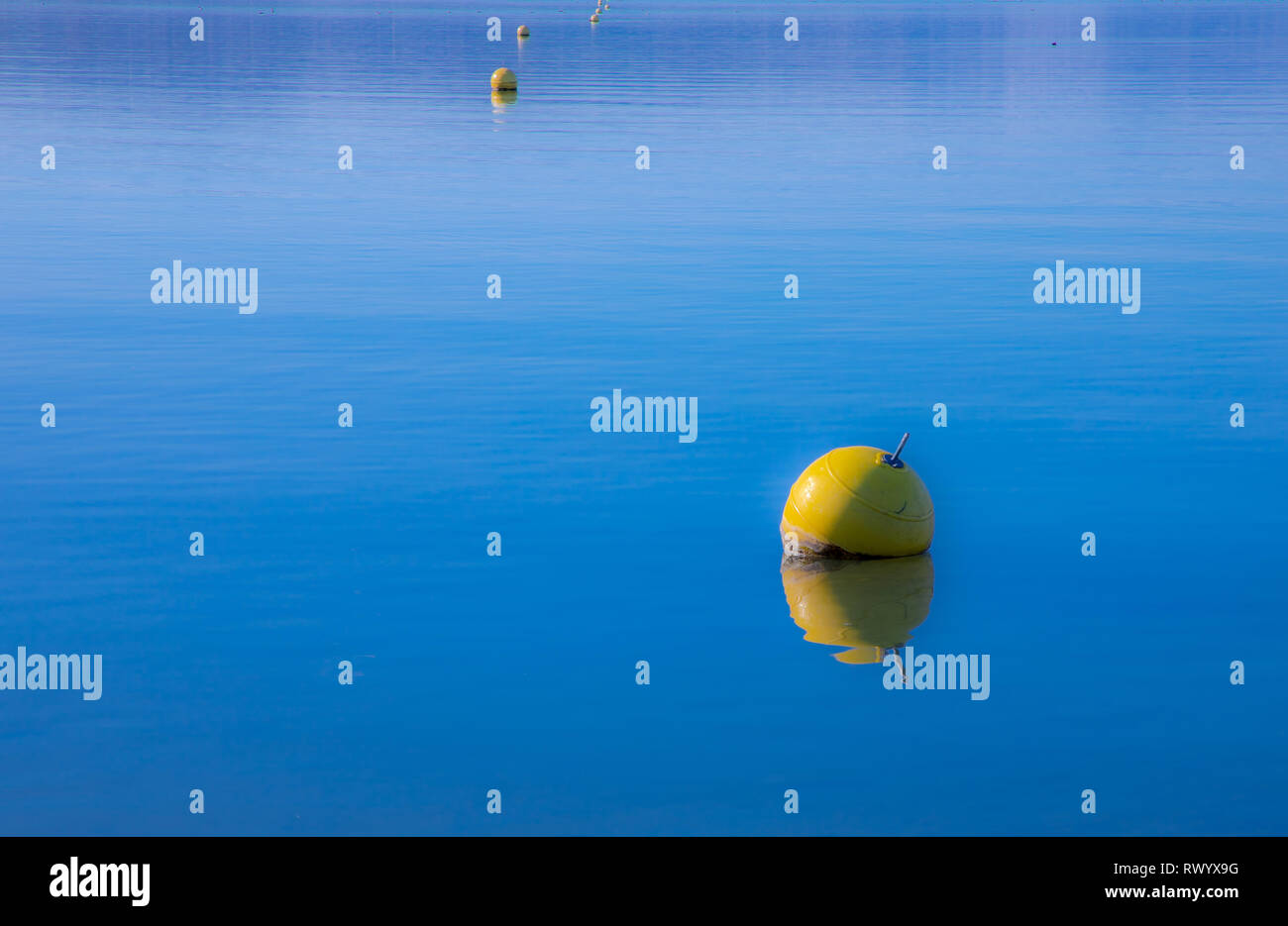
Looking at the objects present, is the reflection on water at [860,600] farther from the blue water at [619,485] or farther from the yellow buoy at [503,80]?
the yellow buoy at [503,80]

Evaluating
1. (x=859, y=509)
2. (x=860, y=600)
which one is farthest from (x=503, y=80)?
(x=860, y=600)

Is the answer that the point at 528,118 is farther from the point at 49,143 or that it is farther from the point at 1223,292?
the point at 1223,292

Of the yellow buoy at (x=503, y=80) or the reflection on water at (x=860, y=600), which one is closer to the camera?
the reflection on water at (x=860, y=600)

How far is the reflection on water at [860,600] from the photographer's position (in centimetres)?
1098

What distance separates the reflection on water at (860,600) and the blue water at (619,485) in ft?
0.65

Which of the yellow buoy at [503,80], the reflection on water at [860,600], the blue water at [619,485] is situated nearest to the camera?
the blue water at [619,485]

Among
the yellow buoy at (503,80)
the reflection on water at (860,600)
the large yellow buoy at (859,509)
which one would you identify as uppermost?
the yellow buoy at (503,80)

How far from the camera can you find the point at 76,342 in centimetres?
1866

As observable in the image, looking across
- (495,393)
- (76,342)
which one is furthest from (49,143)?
(495,393)

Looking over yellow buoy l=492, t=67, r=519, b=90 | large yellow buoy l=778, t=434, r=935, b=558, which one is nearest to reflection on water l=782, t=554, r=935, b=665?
large yellow buoy l=778, t=434, r=935, b=558

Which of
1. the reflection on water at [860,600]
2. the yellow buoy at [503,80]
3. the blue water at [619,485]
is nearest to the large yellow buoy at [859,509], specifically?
the reflection on water at [860,600]

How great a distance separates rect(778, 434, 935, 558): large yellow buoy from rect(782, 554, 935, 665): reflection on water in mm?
148

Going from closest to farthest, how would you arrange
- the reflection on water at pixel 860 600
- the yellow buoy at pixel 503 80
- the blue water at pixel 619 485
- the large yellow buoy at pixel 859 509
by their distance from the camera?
1. the blue water at pixel 619 485
2. the reflection on water at pixel 860 600
3. the large yellow buoy at pixel 859 509
4. the yellow buoy at pixel 503 80

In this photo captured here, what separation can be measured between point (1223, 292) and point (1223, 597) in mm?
10892
